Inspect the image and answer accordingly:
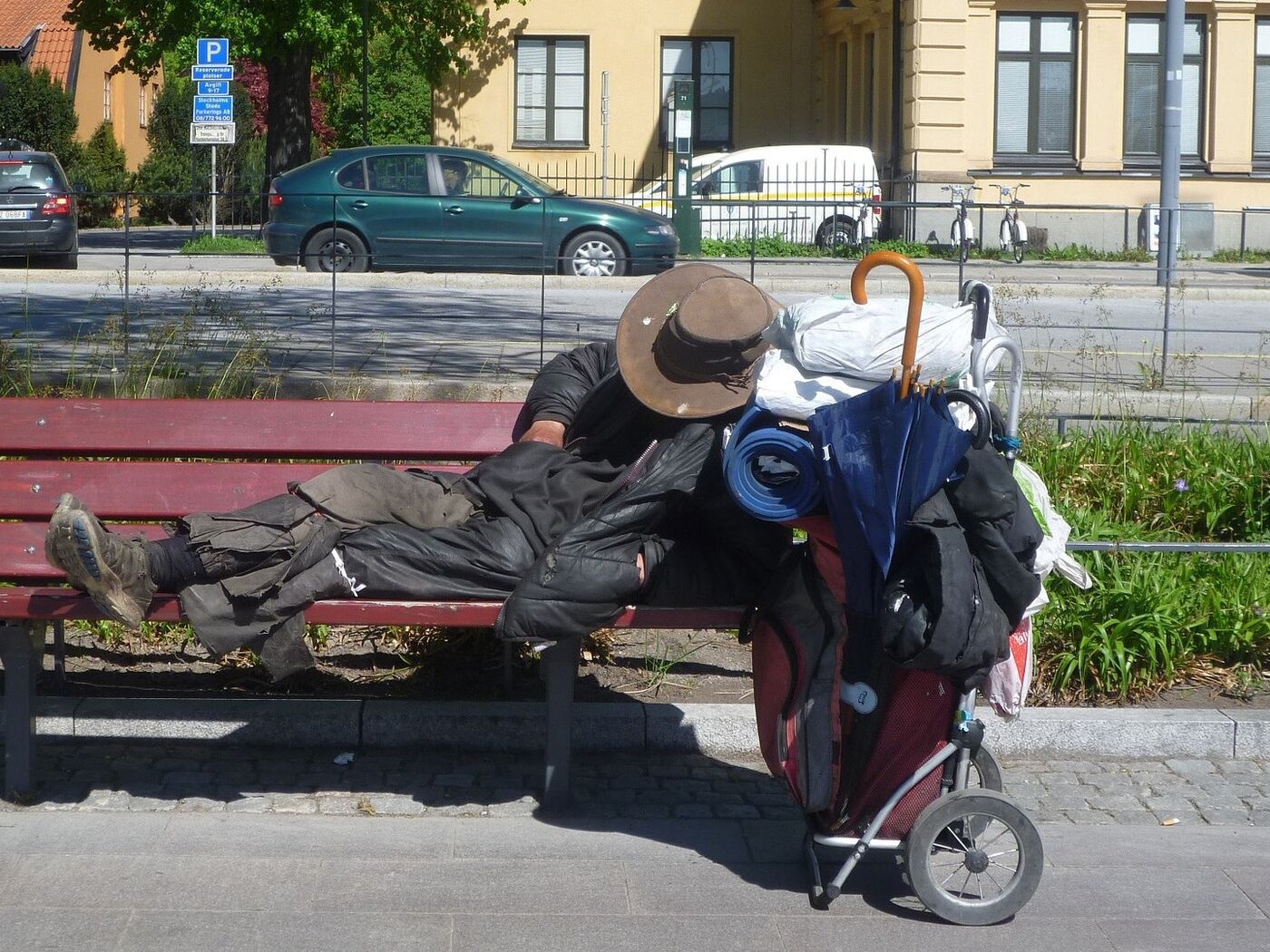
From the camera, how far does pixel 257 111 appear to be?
145 ft

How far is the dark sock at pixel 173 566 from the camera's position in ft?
13.5

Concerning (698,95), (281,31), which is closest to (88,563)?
(281,31)

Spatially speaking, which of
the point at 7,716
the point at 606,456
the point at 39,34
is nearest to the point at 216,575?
the point at 7,716

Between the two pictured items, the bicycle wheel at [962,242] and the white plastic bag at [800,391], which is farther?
the bicycle wheel at [962,242]

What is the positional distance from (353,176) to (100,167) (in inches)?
929

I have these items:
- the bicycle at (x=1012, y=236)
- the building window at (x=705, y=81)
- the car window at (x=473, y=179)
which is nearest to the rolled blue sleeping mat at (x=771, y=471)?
the car window at (x=473, y=179)

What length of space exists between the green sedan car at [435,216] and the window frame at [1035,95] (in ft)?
36.0

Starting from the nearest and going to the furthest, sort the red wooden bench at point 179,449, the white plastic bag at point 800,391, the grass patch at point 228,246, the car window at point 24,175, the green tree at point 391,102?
the white plastic bag at point 800,391
the red wooden bench at point 179,449
the grass patch at point 228,246
the car window at point 24,175
the green tree at point 391,102

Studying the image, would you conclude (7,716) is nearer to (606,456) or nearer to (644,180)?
(606,456)

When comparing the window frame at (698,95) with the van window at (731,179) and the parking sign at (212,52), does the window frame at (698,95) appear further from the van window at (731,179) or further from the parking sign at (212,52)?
the parking sign at (212,52)

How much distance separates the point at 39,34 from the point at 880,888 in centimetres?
4268

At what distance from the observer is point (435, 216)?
16.7m

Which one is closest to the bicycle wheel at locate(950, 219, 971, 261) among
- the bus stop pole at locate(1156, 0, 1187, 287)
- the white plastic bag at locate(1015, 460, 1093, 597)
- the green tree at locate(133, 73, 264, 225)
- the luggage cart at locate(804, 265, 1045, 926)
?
the bus stop pole at locate(1156, 0, 1187, 287)

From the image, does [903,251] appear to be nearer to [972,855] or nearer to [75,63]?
[972,855]
